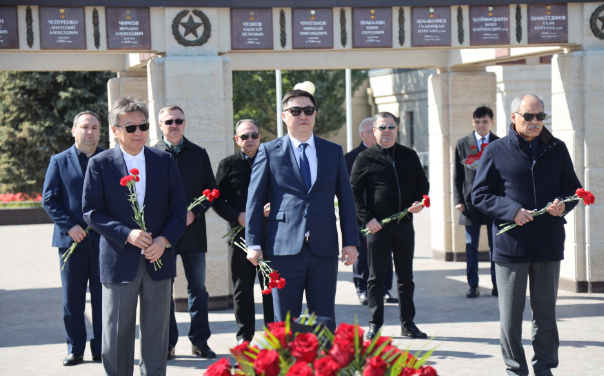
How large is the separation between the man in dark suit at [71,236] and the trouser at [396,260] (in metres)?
2.55

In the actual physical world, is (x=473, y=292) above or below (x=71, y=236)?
below

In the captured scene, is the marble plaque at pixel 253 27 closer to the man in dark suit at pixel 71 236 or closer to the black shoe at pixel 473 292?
the man in dark suit at pixel 71 236

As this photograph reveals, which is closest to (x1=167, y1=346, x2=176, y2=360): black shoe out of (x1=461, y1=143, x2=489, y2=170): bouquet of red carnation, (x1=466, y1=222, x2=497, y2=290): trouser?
(x1=466, y1=222, x2=497, y2=290): trouser

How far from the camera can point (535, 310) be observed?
210 inches

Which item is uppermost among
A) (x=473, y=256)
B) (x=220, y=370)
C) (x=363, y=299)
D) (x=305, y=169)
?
(x=305, y=169)

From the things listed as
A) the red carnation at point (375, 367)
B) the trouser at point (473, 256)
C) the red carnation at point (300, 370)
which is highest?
the red carnation at point (300, 370)

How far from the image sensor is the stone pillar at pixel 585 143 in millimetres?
8766

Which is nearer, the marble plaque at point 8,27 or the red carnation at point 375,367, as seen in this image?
the red carnation at point 375,367

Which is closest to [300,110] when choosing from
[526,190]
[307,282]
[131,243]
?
[307,282]

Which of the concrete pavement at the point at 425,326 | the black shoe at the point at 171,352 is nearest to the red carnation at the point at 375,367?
the concrete pavement at the point at 425,326

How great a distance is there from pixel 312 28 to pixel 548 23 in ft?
9.45

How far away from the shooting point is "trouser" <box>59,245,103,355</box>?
20.9 feet

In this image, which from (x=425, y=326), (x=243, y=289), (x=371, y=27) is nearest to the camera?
(x=243, y=289)

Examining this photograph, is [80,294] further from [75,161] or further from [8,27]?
[8,27]
